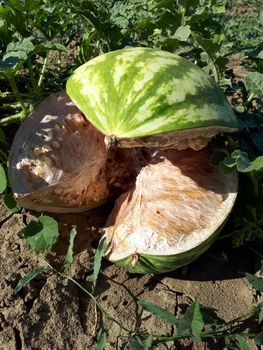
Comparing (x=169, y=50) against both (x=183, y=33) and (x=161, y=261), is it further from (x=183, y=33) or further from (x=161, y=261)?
(x=161, y=261)

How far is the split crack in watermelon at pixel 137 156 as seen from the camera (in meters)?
1.88

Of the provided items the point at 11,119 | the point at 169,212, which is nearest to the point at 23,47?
the point at 11,119

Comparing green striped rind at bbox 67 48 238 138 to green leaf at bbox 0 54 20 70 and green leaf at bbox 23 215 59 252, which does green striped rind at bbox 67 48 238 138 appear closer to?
green leaf at bbox 0 54 20 70

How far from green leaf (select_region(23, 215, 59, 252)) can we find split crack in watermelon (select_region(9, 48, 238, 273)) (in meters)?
0.10

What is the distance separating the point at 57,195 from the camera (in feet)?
7.08

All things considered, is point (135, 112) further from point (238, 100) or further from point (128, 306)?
point (238, 100)

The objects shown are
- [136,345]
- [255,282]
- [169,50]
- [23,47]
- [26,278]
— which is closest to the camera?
[136,345]

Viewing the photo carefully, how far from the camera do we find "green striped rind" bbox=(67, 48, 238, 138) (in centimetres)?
184

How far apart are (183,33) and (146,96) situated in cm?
73

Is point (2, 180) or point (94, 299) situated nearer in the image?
point (94, 299)

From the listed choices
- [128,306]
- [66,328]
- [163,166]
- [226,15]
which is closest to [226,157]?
[163,166]

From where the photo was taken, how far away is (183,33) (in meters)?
2.49

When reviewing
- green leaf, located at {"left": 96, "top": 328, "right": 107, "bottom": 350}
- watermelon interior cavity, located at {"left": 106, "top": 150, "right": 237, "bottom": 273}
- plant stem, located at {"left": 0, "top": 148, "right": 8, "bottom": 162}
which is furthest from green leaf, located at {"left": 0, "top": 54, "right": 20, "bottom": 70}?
green leaf, located at {"left": 96, "top": 328, "right": 107, "bottom": 350}

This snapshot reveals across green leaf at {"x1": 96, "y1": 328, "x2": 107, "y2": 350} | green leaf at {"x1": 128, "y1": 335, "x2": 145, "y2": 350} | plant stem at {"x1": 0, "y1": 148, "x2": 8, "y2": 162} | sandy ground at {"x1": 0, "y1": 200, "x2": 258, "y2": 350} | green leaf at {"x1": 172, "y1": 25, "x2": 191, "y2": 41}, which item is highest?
green leaf at {"x1": 172, "y1": 25, "x2": 191, "y2": 41}
